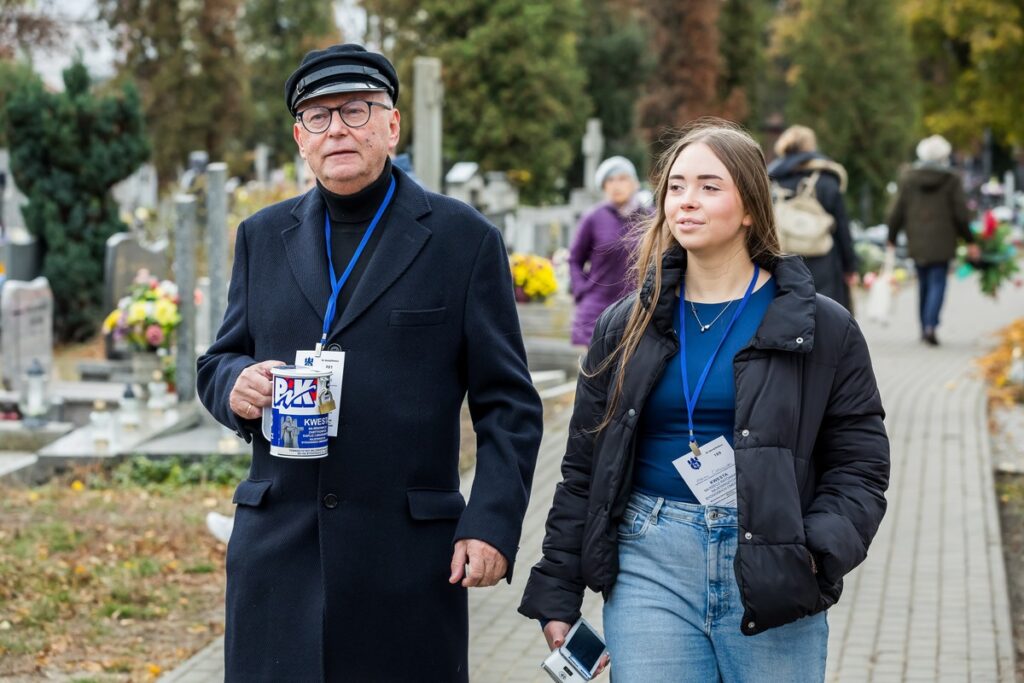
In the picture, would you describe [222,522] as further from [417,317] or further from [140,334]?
[140,334]

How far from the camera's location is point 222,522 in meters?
7.27

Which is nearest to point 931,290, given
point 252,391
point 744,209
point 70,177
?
point 70,177

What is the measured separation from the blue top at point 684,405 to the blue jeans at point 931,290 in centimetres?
1268

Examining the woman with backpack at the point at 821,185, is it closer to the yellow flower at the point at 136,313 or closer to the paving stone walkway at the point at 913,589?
the paving stone walkway at the point at 913,589

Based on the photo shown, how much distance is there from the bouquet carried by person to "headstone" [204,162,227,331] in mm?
7794

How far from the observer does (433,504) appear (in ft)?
11.7

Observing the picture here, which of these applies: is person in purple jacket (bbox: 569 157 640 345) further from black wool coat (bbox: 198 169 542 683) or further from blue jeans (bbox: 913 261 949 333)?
blue jeans (bbox: 913 261 949 333)

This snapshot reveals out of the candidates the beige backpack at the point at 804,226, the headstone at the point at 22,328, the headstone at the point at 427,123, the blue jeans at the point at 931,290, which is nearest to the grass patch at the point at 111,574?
the headstone at the point at 22,328

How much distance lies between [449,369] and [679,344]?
0.55 m

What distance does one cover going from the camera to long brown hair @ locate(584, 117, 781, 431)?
343 cm

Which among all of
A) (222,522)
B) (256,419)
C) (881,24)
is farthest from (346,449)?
(881,24)

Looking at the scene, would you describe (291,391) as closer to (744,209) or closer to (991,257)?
(744,209)

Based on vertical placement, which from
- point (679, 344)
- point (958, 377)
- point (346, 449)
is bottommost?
point (958, 377)

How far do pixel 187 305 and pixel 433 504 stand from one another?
8.29m
